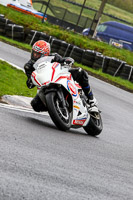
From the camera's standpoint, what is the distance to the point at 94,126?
8.58 metres

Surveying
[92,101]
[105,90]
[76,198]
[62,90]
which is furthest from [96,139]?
[105,90]

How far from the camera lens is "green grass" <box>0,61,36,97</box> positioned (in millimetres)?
10680

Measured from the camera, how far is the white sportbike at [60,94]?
24.3 feet

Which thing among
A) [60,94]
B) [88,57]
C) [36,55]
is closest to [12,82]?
[36,55]

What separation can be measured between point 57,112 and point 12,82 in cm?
471

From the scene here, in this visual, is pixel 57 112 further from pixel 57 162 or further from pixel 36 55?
pixel 57 162

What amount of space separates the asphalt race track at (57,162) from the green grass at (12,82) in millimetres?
1415

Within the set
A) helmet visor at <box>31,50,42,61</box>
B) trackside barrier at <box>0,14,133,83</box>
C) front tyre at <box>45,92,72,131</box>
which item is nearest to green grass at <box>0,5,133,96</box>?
trackside barrier at <box>0,14,133,83</box>

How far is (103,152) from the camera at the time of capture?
7148 mm

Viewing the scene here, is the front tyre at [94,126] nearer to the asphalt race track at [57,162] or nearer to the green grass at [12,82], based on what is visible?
the asphalt race track at [57,162]

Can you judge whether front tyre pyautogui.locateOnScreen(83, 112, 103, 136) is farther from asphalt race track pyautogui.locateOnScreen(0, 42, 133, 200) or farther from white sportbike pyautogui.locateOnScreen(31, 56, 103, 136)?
white sportbike pyautogui.locateOnScreen(31, 56, 103, 136)

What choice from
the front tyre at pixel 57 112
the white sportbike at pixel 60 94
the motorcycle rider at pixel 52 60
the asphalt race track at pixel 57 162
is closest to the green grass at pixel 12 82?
the asphalt race track at pixel 57 162

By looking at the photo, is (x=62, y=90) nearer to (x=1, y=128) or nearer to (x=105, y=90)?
(x=1, y=128)

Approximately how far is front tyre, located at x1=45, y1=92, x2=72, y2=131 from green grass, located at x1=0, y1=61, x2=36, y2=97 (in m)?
2.52
